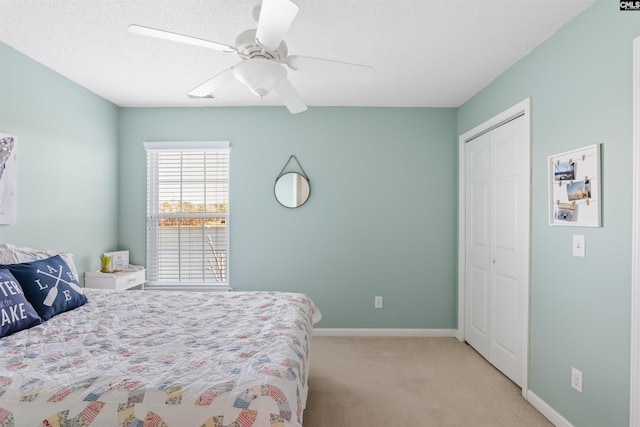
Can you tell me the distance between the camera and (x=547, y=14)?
221 centimetres

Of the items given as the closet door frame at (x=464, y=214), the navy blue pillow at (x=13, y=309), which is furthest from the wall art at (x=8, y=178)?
the closet door frame at (x=464, y=214)

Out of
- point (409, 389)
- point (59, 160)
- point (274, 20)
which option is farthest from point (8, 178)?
point (409, 389)

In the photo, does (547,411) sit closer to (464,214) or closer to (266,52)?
(464,214)

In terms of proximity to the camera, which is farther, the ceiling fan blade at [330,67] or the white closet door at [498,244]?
the white closet door at [498,244]

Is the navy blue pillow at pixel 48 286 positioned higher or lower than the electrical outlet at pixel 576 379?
higher

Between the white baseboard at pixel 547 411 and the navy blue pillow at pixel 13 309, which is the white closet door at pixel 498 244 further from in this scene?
the navy blue pillow at pixel 13 309

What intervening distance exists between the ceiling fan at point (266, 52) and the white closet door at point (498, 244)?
5.48 feet

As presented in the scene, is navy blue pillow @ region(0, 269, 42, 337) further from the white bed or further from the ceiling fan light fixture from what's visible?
the ceiling fan light fixture

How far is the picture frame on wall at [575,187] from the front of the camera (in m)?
2.03

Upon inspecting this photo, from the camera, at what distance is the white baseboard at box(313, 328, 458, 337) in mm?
4062

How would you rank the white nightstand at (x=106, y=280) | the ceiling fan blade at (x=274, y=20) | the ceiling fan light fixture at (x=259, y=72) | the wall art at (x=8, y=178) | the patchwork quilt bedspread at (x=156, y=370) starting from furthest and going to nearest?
1. the white nightstand at (x=106, y=280)
2. the wall art at (x=8, y=178)
3. the ceiling fan light fixture at (x=259, y=72)
4. the ceiling fan blade at (x=274, y=20)
5. the patchwork quilt bedspread at (x=156, y=370)

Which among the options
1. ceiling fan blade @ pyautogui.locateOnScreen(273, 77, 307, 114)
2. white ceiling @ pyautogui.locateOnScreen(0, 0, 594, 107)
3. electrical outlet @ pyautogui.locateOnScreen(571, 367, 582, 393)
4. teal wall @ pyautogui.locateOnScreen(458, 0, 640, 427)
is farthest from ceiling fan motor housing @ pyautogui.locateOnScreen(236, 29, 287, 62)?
electrical outlet @ pyautogui.locateOnScreen(571, 367, 582, 393)

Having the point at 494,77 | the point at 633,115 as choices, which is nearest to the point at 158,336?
the point at 633,115

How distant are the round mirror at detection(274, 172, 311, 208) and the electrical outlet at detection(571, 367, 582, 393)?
108 inches
